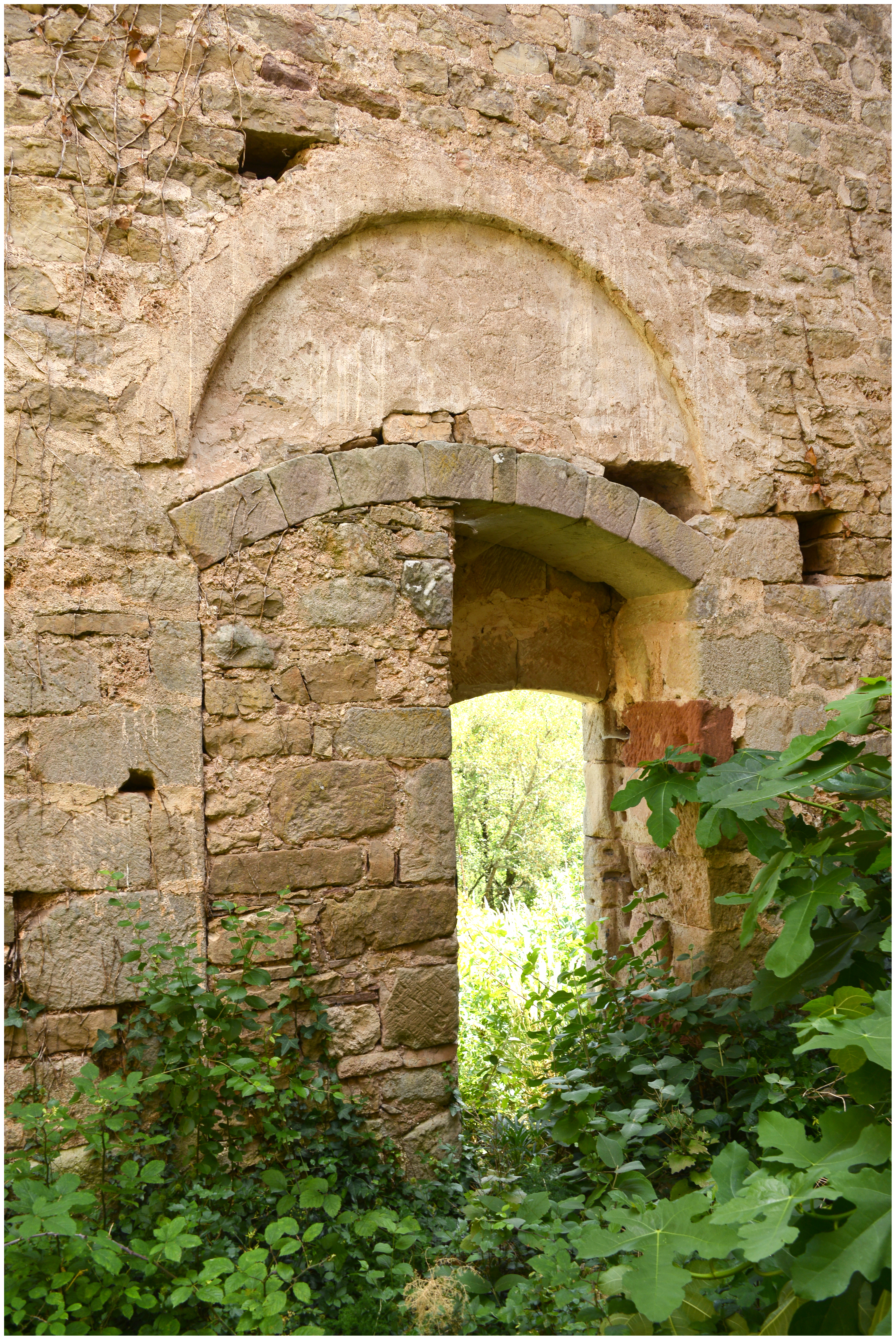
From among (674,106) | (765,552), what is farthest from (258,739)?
(674,106)

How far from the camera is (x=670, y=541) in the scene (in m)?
3.40

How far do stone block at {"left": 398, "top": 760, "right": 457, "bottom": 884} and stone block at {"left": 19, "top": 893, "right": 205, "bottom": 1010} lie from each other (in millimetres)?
725

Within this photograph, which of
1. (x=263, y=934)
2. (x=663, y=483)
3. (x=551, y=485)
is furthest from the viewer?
(x=663, y=483)

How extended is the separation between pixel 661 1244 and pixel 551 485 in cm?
227

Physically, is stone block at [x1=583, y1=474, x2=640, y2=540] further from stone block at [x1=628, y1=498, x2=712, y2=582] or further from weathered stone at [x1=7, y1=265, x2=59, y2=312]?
weathered stone at [x1=7, y1=265, x2=59, y2=312]

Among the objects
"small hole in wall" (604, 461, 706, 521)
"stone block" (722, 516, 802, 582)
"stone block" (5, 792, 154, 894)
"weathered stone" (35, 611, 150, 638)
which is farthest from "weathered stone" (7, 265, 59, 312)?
"stone block" (722, 516, 802, 582)

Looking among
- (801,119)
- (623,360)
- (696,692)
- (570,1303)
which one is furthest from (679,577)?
(570,1303)

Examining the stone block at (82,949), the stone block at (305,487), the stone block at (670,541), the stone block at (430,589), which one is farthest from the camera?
the stone block at (670,541)

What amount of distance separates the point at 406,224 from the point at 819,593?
83.9 inches

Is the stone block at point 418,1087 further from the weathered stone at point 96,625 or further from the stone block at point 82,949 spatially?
the weathered stone at point 96,625

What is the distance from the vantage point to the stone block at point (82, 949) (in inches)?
98.3

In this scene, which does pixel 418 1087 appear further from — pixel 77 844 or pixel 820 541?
pixel 820 541

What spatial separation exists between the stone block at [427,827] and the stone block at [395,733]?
0.20ft

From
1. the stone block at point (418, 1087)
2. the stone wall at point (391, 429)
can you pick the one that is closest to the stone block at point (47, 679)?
the stone wall at point (391, 429)
